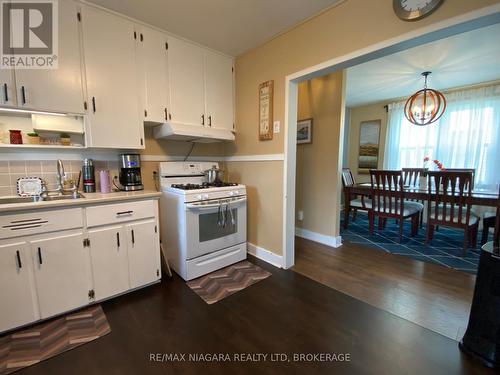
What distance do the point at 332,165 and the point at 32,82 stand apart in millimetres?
3191

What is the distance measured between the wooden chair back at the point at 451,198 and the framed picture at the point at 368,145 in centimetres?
244

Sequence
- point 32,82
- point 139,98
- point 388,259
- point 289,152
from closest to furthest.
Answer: point 32,82
point 139,98
point 289,152
point 388,259

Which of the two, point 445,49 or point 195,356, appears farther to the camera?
point 445,49

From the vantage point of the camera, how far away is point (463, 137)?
4.03 meters

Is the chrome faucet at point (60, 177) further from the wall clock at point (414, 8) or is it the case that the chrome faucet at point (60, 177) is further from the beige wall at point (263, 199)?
the wall clock at point (414, 8)

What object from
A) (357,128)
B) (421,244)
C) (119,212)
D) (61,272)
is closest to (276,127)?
(119,212)

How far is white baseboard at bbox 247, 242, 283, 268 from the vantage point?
2.52m

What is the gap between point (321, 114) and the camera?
3188 millimetres

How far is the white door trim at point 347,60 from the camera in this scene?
1.26 metres

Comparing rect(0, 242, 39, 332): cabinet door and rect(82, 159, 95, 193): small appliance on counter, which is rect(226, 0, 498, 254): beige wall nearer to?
rect(82, 159, 95, 193): small appliance on counter

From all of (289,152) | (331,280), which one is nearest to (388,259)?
(331,280)

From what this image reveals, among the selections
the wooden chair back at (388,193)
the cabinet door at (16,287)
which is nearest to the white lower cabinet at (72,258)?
the cabinet door at (16,287)

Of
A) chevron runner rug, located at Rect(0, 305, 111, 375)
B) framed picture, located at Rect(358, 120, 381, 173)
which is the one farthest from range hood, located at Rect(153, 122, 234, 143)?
framed picture, located at Rect(358, 120, 381, 173)

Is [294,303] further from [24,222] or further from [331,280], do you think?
[24,222]
